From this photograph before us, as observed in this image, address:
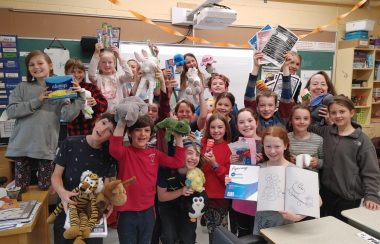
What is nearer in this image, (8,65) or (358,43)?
(8,65)

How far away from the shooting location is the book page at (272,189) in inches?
57.8

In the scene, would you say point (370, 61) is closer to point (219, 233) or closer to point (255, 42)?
point (255, 42)

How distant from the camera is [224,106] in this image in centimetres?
226

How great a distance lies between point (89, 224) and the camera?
1.48 meters

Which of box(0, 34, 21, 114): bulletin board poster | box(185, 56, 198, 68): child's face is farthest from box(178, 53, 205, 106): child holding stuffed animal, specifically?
box(0, 34, 21, 114): bulletin board poster

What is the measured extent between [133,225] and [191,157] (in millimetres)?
499

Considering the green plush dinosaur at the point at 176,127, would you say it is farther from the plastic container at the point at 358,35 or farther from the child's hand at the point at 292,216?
the plastic container at the point at 358,35

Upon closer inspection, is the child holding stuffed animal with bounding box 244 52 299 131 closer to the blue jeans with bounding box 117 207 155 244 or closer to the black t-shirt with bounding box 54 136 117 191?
the blue jeans with bounding box 117 207 155 244

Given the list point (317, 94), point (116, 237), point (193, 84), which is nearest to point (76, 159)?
point (193, 84)

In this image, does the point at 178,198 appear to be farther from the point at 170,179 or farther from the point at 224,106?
the point at 224,106

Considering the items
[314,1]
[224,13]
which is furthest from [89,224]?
[314,1]

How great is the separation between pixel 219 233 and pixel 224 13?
105 inches

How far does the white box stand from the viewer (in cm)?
469

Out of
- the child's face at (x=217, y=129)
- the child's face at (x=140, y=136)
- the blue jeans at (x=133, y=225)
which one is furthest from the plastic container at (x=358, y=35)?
the blue jeans at (x=133, y=225)
